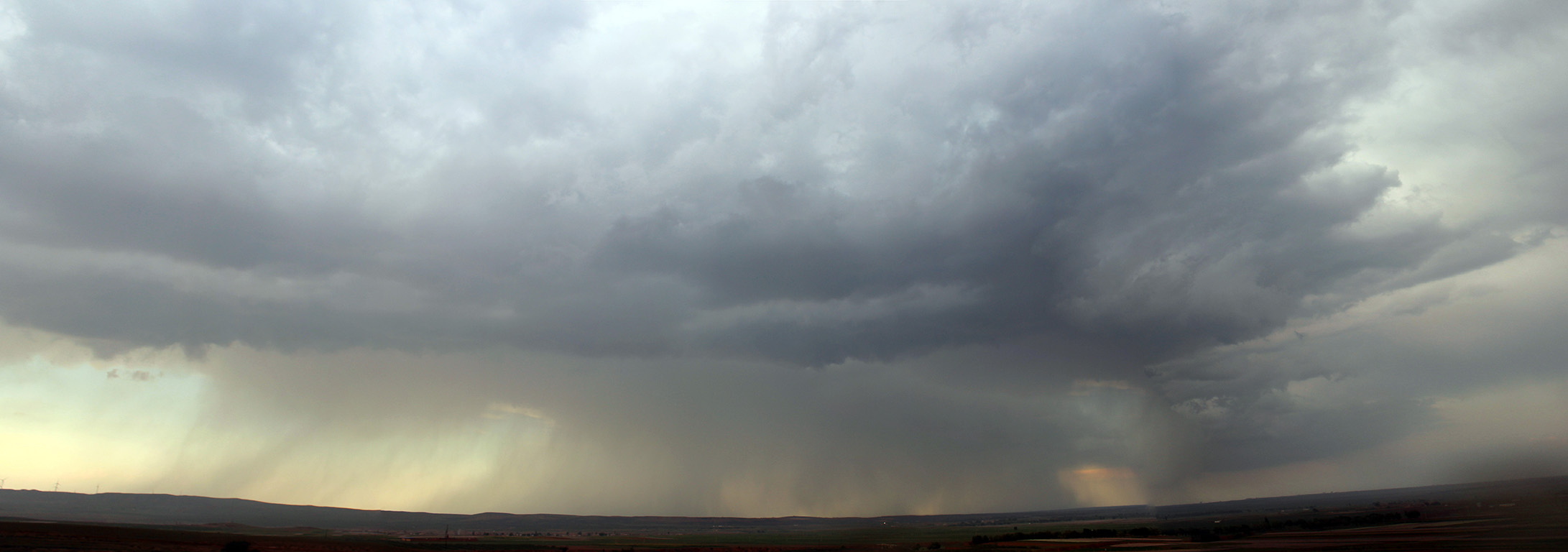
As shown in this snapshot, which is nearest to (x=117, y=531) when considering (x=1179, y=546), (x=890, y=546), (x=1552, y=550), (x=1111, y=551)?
(x=890, y=546)

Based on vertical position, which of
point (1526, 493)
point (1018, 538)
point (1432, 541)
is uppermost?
point (1526, 493)

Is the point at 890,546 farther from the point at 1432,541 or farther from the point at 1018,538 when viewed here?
the point at 1432,541

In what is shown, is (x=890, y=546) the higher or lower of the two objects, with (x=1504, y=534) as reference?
lower

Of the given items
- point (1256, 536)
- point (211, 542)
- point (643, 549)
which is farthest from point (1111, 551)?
point (211, 542)

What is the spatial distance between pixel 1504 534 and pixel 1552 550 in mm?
20757

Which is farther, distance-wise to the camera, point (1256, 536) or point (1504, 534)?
point (1256, 536)

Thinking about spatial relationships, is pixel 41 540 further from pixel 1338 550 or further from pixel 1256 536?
pixel 1256 536

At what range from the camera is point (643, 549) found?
156500mm

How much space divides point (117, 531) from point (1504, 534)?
702 feet

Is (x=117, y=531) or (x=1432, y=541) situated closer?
(x=1432, y=541)

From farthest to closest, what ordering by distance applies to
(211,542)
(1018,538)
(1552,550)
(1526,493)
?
(1018,538) → (211,542) → (1526,493) → (1552,550)

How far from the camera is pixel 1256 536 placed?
131625 mm

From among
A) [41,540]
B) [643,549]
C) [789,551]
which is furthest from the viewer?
[643,549]

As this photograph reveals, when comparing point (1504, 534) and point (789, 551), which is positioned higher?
point (1504, 534)
